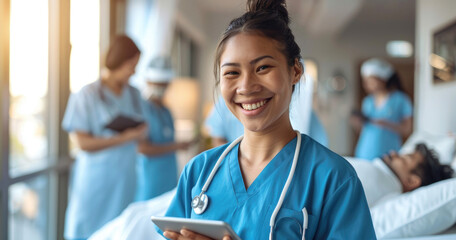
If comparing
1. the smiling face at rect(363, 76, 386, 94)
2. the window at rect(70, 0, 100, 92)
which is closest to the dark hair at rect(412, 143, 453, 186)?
the smiling face at rect(363, 76, 386, 94)

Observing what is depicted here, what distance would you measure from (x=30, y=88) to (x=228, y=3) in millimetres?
4764

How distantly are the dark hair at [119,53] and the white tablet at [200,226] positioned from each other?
1576mm

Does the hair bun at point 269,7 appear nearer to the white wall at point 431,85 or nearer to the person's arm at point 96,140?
the person's arm at point 96,140

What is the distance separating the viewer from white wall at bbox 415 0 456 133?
315 cm

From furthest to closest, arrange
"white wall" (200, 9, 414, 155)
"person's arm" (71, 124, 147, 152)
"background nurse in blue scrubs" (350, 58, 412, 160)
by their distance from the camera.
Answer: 1. "white wall" (200, 9, 414, 155)
2. "background nurse in blue scrubs" (350, 58, 412, 160)
3. "person's arm" (71, 124, 147, 152)

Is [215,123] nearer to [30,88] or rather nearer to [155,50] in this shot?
[30,88]

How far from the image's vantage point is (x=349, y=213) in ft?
2.93

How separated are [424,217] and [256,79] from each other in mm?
955

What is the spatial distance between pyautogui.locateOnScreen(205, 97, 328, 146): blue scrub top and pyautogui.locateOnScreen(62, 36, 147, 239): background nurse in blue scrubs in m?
0.41

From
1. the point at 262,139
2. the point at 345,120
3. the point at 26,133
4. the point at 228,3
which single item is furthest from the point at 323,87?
the point at 262,139

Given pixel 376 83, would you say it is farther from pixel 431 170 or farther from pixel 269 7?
pixel 269 7

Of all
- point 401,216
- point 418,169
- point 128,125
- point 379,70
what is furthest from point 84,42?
point 401,216

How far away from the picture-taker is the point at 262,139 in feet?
3.41

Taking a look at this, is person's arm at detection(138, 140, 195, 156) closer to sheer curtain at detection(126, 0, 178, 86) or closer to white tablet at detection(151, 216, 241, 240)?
sheer curtain at detection(126, 0, 178, 86)
